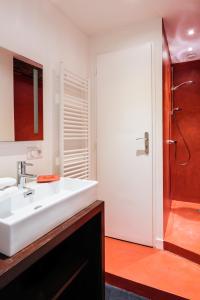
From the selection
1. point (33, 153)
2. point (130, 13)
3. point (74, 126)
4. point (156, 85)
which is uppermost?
point (130, 13)

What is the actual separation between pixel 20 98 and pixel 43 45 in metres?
0.56

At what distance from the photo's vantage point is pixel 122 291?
5.64 ft

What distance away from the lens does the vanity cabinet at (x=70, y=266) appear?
1114mm

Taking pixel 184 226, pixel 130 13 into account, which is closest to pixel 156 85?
pixel 130 13

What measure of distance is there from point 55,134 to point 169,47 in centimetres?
194

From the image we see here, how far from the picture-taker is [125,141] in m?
2.33

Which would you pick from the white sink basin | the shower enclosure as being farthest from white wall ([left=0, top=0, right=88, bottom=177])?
the shower enclosure

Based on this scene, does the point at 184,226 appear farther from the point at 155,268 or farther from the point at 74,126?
the point at 74,126

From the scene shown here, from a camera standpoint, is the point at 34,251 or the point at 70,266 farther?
the point at 70,266

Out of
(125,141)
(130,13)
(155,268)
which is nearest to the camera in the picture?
(155,268)

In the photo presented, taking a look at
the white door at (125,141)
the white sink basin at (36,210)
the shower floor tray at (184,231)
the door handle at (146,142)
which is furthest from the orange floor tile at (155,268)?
the door handle at (146,142)

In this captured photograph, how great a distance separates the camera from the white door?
7.31ft

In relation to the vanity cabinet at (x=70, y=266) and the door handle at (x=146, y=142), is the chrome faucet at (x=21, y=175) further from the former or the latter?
the door handle at (x=146, y=142)

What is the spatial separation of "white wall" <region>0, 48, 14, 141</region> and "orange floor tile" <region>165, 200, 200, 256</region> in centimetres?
186
